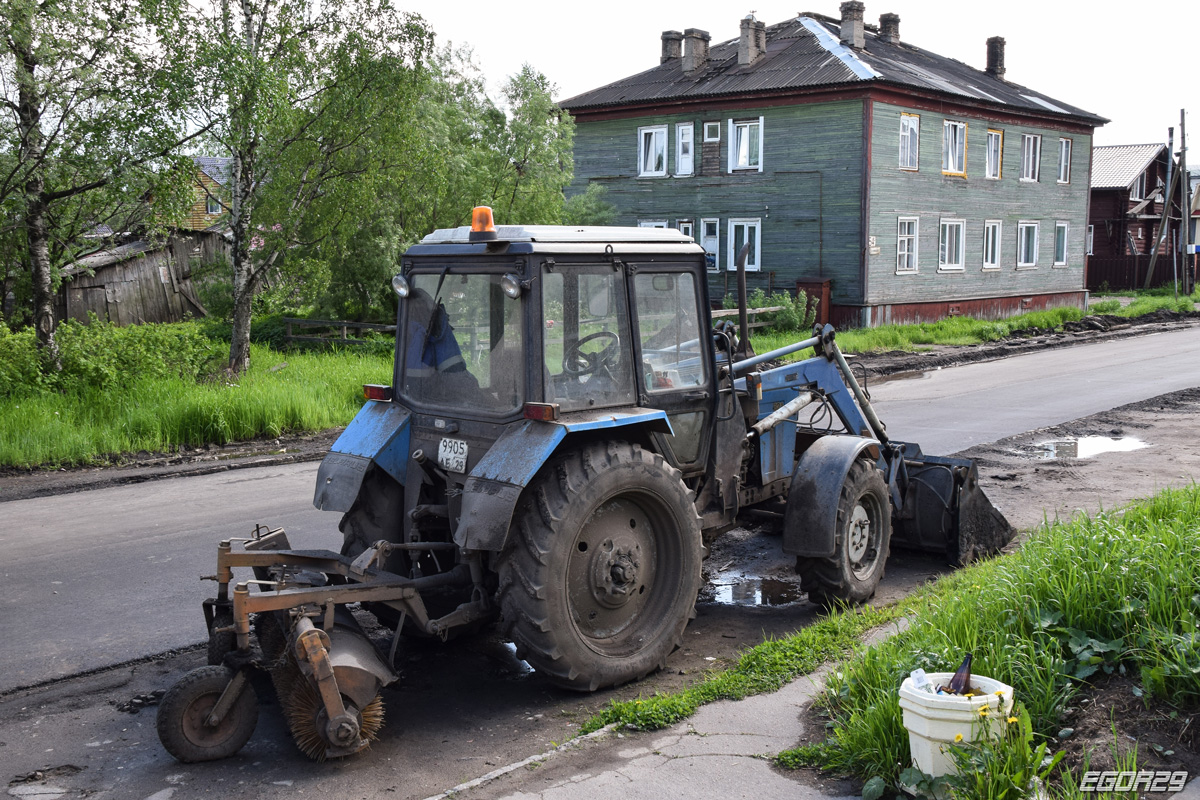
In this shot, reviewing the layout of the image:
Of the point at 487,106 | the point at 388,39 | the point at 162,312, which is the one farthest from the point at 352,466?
the point at 162,312

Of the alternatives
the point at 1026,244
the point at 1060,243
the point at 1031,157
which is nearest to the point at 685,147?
the point at 1031,157

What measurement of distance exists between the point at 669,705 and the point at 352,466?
7.37ft

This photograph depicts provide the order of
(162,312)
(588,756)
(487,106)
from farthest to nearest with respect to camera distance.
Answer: (162,312) < (487,106) < (588,756)

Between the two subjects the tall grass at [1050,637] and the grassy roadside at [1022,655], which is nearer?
the grassy roadside at [1022,655]

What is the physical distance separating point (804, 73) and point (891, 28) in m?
8.06

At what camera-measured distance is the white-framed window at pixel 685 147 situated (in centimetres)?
3225

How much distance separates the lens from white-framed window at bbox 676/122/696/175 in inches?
1270

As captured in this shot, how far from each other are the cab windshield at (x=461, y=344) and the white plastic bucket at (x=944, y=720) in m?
2.49

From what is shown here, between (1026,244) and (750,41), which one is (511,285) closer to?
(750,41)

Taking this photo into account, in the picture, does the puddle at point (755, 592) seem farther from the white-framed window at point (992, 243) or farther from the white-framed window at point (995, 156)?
the white-framed window at point (995, 156)

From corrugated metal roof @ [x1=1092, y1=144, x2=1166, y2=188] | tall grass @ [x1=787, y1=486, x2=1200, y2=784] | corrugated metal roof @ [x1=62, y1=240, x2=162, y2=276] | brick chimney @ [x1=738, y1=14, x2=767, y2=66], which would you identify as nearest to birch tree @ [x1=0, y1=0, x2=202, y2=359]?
tall grass @ [x1=787, y1=486, x2=1200, y2=784]

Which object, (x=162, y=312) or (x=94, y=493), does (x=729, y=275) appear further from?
(x=94, y=493)

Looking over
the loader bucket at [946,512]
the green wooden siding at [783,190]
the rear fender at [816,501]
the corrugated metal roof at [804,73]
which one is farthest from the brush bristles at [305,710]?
the corrugated metal roof at [804,73]

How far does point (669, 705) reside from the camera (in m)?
5.13
